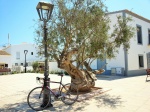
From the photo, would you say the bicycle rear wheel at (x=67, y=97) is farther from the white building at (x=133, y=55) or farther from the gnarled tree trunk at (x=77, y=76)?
the white building at (x=133, y=55)

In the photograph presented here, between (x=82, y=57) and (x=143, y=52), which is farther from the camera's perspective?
(x=143, y=52)

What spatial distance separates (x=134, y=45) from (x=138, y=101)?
39.4ft

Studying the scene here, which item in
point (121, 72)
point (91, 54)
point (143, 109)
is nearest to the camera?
point (143, 109)

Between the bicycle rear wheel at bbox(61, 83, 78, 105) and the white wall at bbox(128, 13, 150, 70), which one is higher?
the white wall at bbox(128, 13, 150, 70)

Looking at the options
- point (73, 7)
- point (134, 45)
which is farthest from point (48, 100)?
point (134, 45)

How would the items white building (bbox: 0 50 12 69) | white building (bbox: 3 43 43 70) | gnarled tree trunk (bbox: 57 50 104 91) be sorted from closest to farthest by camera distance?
gnarled tree trunk (bbox: 57 50 104 91), white building (bbox: 0 50 12 69), white building (bbox: 3 43 43 70)

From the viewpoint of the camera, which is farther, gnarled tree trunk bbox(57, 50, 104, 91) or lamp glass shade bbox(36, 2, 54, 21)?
gnarled tree trunk bbox(57, 50, 104, 91)

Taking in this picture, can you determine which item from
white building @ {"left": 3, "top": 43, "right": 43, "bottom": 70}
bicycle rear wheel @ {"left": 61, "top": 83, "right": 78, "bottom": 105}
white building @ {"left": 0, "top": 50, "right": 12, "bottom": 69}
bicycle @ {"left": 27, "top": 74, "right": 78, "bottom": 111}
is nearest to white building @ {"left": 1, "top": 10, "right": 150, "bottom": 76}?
bicycle rear wheel @ {"left": 61, "top": 83, "right": 78, "bottom": 105}

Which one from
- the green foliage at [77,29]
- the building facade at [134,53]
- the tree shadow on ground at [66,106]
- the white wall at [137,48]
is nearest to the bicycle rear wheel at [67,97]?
the tree shadow on ground at [66,106]

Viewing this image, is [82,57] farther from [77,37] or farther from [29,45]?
[29,45]

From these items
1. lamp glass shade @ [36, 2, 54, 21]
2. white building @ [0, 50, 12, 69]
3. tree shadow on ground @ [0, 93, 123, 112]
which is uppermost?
lamp glass shade @ [36, 2, 54, 21]

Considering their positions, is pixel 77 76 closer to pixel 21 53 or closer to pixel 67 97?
pixel 67 97

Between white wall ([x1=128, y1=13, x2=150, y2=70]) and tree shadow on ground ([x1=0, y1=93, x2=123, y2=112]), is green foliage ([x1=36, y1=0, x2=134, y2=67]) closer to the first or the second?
tree shadow on ground ([x1=0, y1=93, x2=123, y2=112])

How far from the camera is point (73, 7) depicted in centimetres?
725
